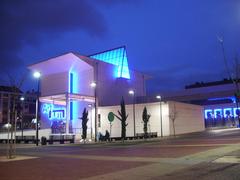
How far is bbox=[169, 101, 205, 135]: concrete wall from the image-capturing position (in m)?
60.1

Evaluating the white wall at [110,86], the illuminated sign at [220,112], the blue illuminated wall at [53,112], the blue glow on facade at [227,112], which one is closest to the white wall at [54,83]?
the blue illuminated wall at [53,112]

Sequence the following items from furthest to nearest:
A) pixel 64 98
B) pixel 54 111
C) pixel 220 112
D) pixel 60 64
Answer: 1. pixel 220 112
2. pixel 54 111
3. pixel 60 64
4. pixel 64 98

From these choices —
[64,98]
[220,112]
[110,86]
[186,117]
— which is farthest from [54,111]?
[220,112]

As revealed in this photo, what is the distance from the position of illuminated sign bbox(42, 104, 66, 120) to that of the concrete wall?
27.3 m

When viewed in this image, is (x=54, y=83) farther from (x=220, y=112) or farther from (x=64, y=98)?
(x=220, y=112)

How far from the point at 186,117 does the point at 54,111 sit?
31.5 m

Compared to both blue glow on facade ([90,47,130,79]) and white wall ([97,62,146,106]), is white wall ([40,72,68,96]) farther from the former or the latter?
blue glow on facade ([90,47,130,79])

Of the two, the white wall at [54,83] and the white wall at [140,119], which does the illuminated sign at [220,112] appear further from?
the white wall at [54,83]

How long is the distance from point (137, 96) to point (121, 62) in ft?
43.2

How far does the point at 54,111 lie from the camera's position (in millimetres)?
74812

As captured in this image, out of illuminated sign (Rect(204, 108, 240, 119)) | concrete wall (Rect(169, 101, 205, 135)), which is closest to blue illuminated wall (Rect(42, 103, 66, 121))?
concrete wall (Rect(169, 101, 205, 135))

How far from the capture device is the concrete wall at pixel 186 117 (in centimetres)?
6006

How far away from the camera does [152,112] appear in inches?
2360

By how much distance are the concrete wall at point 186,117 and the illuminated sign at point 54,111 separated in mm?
27336
